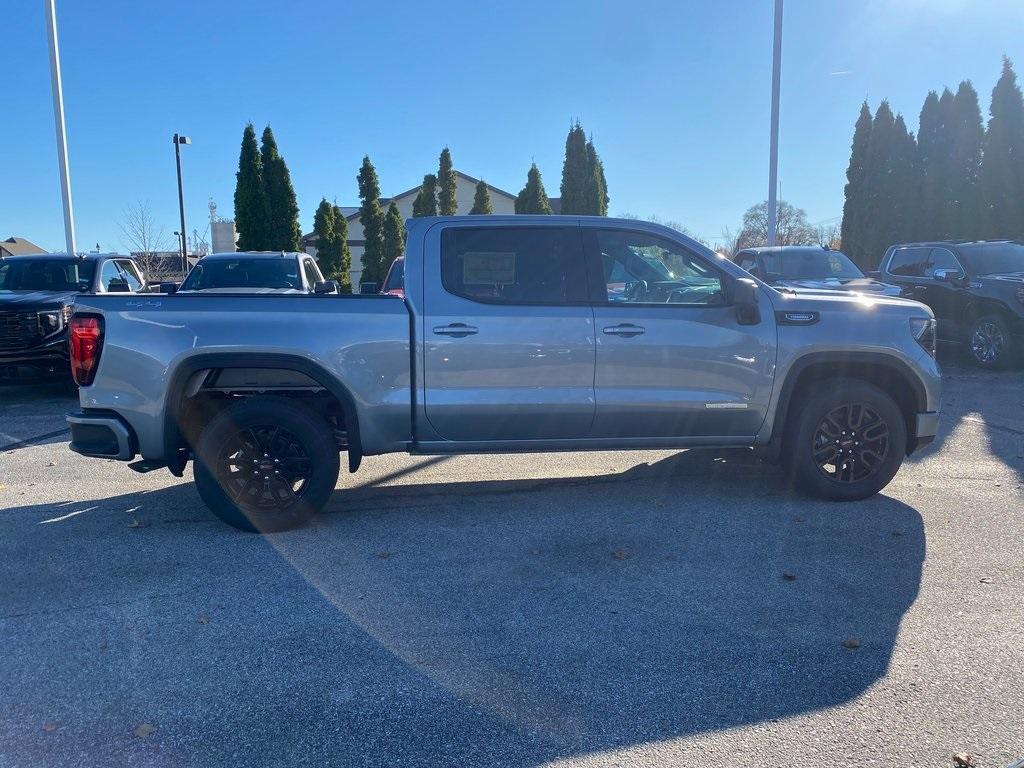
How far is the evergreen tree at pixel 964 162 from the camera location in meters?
23.7

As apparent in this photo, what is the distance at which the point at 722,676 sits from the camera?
3.27 metres

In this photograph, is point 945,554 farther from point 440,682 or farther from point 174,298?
point 174,298

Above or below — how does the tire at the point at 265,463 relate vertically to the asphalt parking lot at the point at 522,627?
above

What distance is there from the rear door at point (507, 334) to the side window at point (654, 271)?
0.22 meters

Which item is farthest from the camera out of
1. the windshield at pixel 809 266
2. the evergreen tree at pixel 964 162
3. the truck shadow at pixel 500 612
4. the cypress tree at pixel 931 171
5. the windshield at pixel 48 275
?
the cypress tree at pixel 931 171

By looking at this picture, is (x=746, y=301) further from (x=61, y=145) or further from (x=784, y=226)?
(x=784, y=226)

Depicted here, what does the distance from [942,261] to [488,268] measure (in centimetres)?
1018

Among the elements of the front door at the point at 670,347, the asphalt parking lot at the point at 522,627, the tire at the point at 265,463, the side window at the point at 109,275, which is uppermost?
the side window at the point at 109,275

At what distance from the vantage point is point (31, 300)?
9922 millimetres

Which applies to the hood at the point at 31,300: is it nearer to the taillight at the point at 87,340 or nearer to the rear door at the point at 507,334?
the taillight at the point at 87,340

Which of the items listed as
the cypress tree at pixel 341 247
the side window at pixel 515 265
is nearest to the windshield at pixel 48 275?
the side window at pixel 515 265

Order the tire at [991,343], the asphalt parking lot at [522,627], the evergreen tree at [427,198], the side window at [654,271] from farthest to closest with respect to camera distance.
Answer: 1. the evergreen tree at [427,198]
2. the tire at [991,343]
3. the side window at [654,271]
4. the asphalt parking lot at [522,627]

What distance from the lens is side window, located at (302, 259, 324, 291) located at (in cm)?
1122

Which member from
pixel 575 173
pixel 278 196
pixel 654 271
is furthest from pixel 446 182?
pixel 654 271
